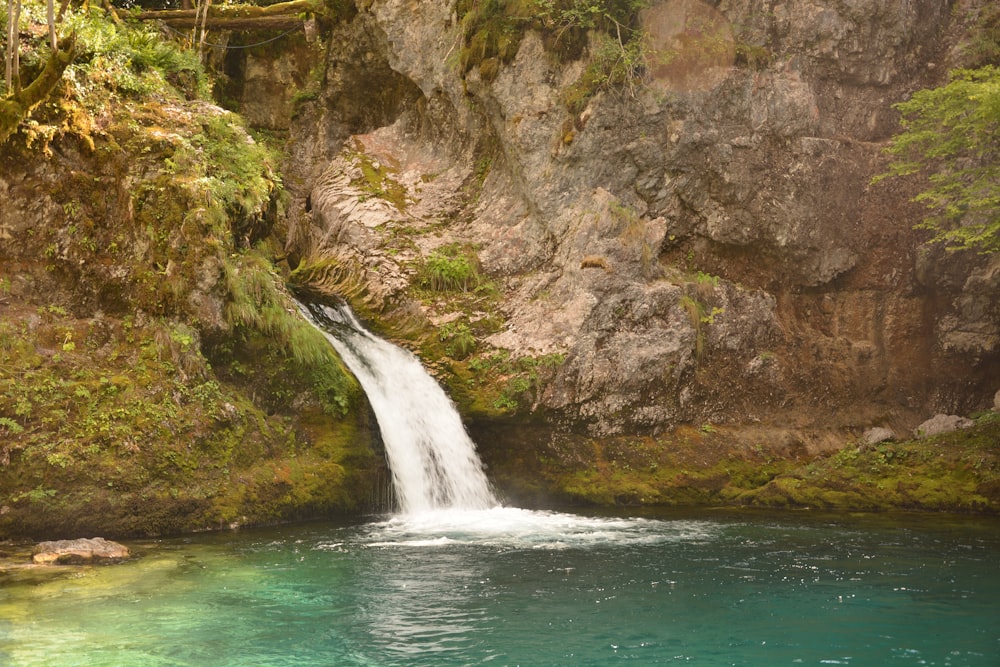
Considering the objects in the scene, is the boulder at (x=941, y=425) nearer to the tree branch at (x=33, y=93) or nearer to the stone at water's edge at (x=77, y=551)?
the stone at water's edge at (x=77, y=551)

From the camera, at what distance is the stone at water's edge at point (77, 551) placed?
908 cm

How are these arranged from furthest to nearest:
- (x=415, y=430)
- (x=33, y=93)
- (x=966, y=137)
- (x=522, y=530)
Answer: (x=415, y=430), (x=966, y=137), (x=522, y=530), (x=33, y=93)

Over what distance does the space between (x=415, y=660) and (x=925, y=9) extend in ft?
54.6

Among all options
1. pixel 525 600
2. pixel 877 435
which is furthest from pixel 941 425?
pixel 525 600

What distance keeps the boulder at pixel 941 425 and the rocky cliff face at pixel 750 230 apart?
929 millimetres

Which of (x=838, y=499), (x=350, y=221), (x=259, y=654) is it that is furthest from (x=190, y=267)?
(x=838, y=499)

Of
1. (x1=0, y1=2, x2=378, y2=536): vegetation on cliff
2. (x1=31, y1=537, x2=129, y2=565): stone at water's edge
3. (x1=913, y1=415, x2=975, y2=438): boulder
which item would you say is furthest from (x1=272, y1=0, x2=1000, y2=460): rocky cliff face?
(x1=31, y1=537, x2=129, y2=565): stone at water's edge

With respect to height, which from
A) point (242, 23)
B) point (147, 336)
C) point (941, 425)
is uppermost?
point (242, 23)

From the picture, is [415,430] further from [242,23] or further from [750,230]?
[242,23]

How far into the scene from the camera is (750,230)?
54.6 ft

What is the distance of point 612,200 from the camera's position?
53.5 feet

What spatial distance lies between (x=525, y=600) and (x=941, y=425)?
10.7 meters

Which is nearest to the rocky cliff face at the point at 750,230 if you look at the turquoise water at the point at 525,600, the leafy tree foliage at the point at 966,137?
the leafy tree foliage at the point at 966,137

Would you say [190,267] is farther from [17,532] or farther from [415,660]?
[415,660]
